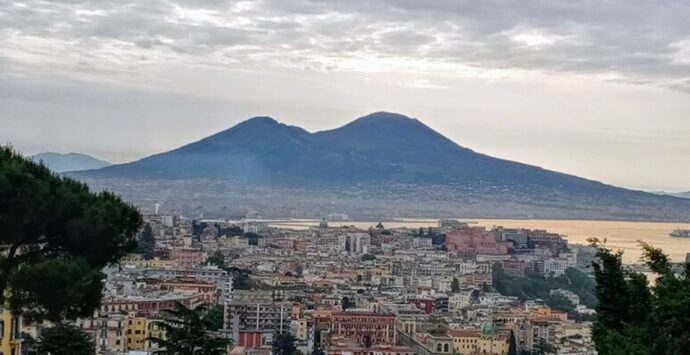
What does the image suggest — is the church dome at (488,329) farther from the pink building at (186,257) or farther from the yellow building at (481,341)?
the pink building at (186,257)

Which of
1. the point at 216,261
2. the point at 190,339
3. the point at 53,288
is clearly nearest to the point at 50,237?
the point at 53,288

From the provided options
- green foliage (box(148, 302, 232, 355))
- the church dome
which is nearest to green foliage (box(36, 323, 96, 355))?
green foliage (box(148, 302, 232, 355))

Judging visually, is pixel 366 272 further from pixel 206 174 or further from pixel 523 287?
pixel 206 174

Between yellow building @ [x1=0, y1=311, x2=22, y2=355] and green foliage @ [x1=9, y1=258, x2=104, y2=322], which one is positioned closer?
green foliage @ [x1=9, y1=258, x2=104, y2=322]

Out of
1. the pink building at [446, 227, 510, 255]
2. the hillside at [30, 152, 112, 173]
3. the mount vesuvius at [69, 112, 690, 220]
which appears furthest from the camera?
the hillside at [30, 152, 112, 173]

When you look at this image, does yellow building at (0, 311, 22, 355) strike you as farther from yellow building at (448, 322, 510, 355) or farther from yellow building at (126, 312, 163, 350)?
yellow building at (448, 322, 510, 355)
